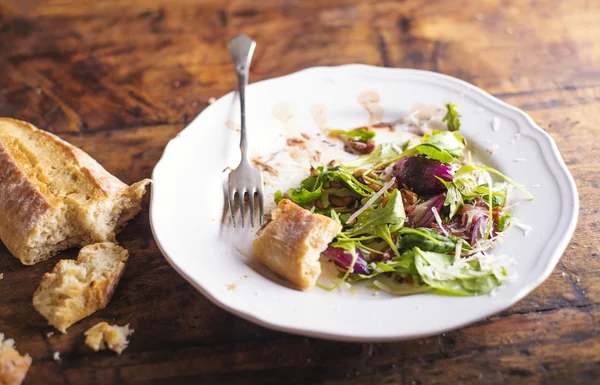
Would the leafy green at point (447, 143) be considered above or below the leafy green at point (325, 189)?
above

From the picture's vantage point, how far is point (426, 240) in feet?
8.90

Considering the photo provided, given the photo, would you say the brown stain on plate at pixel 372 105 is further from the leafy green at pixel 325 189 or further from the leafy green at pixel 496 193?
the leafy green at pixel 496 193

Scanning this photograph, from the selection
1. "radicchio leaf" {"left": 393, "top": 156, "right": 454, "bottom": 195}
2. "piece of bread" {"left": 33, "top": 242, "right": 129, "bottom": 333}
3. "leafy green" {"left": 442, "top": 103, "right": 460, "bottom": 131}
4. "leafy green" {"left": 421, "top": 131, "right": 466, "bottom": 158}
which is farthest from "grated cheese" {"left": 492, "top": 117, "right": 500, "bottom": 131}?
"piece of bread" {"left": 33, "top": 242, "right": 129, "bottom": 333}

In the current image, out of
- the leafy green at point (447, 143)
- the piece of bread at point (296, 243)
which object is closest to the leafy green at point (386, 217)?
the piece of bread at point (296, 243)

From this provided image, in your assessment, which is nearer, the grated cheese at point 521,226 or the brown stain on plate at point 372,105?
the grated cheese at point 521,226

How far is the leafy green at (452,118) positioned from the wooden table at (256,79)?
66 cm

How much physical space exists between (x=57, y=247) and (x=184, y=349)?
3.05 feet

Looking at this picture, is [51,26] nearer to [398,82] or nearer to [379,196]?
[398,82]

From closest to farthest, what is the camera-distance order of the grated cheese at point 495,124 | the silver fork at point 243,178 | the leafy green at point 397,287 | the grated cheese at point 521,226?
the leafy green at point 397,287 < the grated cheese at point 521,226 < the silver fork at point 243,178 < the grated cheese at point 495,124

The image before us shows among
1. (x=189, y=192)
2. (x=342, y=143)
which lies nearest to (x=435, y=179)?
(x=342, y=143)

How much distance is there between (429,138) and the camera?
317 cm

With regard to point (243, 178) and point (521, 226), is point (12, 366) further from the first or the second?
point (521, 226)

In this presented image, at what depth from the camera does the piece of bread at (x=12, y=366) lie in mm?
2428

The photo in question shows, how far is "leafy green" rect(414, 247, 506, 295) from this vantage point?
2.46 metres
